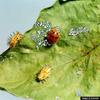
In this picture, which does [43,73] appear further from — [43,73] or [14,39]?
[14,39]

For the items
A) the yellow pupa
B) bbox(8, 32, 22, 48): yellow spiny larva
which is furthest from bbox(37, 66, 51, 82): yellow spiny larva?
bbox(8, 32, 22, 48): yellow spiny larva

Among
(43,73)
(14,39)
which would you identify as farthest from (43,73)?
→ (14,39)

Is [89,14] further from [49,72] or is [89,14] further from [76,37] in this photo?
[49,72]

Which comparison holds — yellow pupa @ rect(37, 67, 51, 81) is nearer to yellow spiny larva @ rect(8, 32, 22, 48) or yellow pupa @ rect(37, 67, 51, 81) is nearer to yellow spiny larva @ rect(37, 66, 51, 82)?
yellow spiny larva @ rect(37, 66, 51, 82)

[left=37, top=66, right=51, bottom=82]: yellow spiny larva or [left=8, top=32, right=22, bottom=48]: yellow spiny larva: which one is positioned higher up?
[left=8, top=32, right=22, bottom=48]: yellow spiny larva
